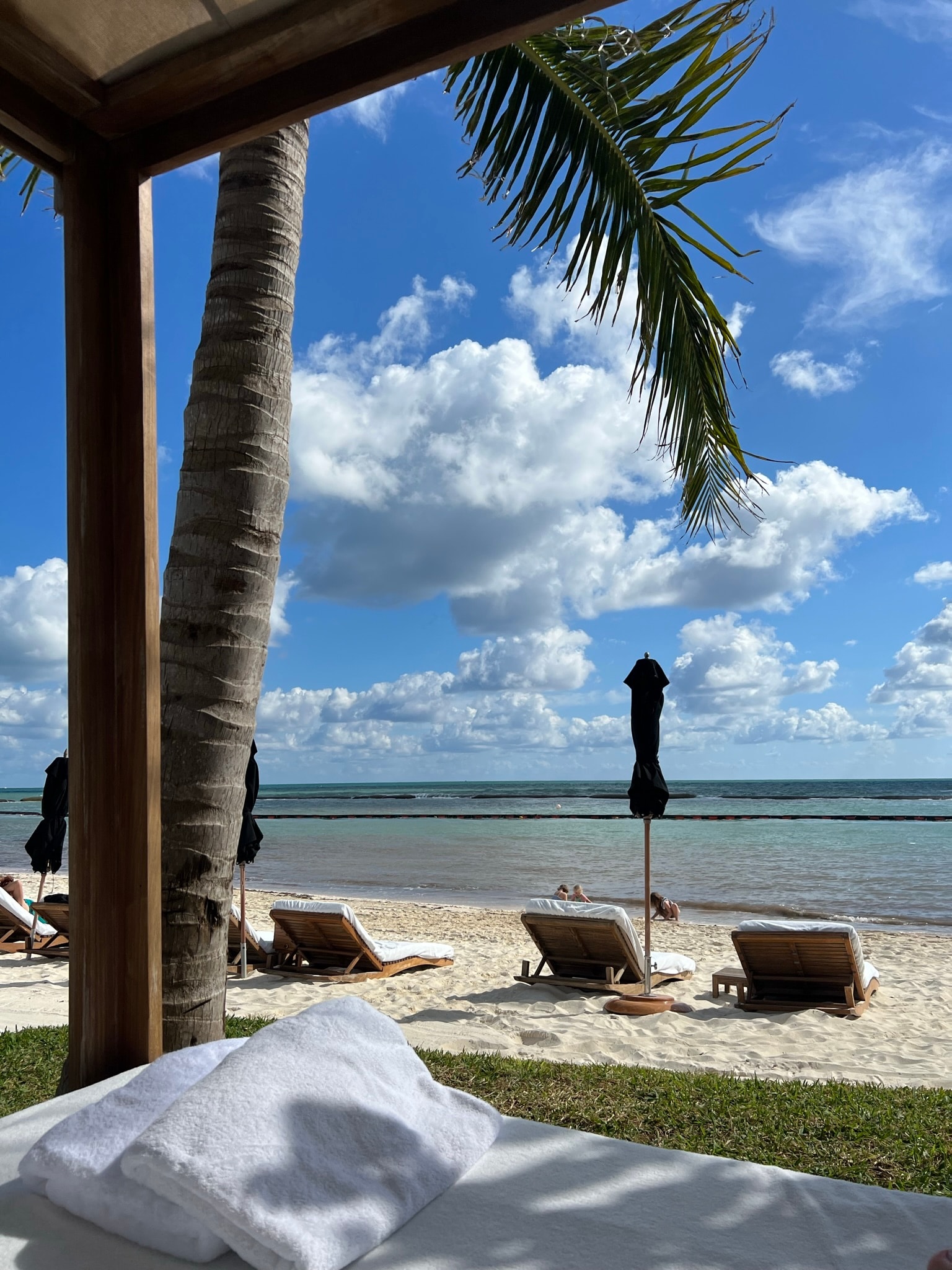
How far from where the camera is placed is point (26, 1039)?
13.9ft

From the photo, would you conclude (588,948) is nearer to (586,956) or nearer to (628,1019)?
(586,956)

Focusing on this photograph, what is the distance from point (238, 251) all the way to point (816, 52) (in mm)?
3122

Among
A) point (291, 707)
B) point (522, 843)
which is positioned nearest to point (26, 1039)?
point (522, 843)

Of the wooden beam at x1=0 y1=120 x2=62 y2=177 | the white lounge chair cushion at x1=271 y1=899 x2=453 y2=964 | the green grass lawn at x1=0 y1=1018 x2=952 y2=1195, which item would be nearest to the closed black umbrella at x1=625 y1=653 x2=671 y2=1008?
the green grass lawn at x1=0 y1=1018 x2=952 y2=1195

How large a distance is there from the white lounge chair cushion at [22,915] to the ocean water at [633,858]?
23.8 feet

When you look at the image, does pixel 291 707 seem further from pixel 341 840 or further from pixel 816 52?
pixel 816 52

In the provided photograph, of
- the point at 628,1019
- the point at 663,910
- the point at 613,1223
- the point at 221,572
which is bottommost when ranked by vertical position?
the point at 663,910

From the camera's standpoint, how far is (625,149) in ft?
12.7

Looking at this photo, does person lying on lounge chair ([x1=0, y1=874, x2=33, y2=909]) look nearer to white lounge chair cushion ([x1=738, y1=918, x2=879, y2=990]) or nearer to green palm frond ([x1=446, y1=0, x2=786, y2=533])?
white lounge chair cushion ([x1=738, y1=918, x2=879, y2=990])

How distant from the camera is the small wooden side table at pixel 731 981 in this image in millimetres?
6137

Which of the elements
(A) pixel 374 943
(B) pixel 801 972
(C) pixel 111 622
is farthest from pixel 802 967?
(C) pixel 111 622

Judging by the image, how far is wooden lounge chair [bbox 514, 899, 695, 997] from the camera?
246 inches

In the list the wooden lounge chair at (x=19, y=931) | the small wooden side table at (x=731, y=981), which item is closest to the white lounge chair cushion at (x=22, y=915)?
the wooden lounge chair at (x=19, y=931)

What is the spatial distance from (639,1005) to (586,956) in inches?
29.1
